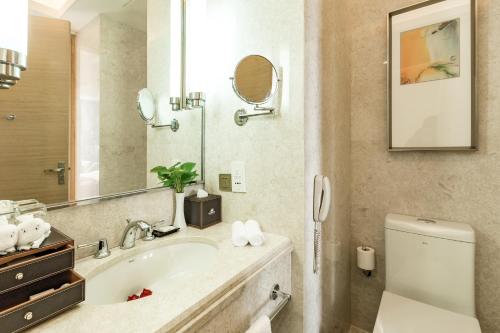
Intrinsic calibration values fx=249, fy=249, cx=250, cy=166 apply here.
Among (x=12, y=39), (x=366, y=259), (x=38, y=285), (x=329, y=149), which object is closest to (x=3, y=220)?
(x=38, y=285)

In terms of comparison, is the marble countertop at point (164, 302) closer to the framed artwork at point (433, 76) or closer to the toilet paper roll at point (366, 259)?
the toilet paper roll at point (366, 259)

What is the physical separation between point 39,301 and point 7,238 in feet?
0.47

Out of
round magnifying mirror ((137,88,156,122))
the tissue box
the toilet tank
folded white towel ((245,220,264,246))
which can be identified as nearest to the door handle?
round magnifying mirror ((137,88,156,122))

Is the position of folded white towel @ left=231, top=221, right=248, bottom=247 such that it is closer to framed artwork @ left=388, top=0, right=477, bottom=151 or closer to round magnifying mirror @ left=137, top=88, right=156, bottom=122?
round magnifying mirror @ left=137, top=88, right=156, bottom=122

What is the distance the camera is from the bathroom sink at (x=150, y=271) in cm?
75

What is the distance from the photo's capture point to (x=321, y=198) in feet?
3.54

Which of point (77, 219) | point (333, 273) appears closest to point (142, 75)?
point (77, 219)

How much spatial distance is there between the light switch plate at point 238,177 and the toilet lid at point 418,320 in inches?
32.6

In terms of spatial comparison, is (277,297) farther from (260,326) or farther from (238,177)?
(238,177)

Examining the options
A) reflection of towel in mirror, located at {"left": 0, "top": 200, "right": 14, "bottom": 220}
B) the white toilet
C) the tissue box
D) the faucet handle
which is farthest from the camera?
the tissue box

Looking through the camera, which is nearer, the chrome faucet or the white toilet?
the chrome faucet

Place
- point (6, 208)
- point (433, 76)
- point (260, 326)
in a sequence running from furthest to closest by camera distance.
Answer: point (433, 76)
point (260, 326)
point (6, 208)

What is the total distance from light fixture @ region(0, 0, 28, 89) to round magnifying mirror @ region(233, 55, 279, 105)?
713 millimetres

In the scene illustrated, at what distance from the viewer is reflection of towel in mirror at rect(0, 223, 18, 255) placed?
0.49m
